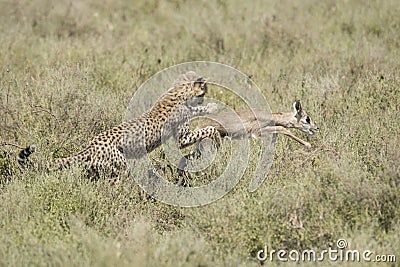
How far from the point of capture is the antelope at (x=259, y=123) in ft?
22.1

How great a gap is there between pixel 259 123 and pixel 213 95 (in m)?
1.15

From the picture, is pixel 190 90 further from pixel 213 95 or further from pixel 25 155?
pixel 25 155

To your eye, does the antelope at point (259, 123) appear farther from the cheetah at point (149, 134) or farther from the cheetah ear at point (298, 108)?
the cheetah at point (149, 134)

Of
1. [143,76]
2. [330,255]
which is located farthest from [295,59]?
[330,255]

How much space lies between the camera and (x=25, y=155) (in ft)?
17.0

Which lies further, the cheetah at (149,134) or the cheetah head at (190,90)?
the cheetah head at (190,90)

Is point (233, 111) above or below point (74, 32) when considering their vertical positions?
below

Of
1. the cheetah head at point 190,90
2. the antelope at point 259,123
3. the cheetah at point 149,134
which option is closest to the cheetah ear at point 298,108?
the antelope at point 259,123

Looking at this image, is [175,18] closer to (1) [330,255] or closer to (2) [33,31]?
(2) [33,31]

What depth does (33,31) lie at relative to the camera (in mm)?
10148

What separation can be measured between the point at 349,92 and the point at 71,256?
4491 millimetres

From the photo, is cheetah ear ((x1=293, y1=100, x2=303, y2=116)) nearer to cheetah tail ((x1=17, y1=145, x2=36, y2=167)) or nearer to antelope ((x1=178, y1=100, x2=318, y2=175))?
antelope ((x1=178, y1=100, x2=318, y2=175))

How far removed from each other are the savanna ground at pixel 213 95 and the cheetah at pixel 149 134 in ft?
0.83

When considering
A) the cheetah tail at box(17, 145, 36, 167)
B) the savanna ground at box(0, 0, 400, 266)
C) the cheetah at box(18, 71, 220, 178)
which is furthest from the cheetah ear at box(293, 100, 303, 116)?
the cheetah tail at box(17, 145, 36, 167)
